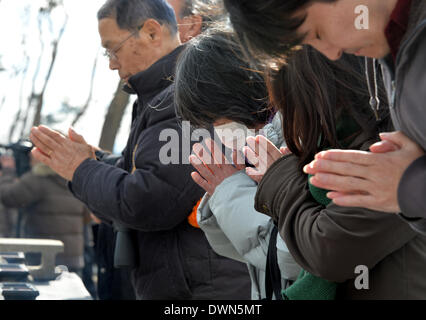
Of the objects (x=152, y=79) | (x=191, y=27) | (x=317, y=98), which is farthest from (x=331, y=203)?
(x=191, y=27)

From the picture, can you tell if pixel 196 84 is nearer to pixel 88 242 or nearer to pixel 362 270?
pixel 362 270

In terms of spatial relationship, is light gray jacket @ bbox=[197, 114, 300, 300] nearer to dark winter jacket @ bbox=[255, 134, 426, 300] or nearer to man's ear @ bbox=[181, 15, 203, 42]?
dark winter jacket @ bbox=[255, 134, 426, 300]

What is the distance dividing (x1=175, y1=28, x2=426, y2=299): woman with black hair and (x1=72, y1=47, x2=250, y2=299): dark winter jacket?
694mm

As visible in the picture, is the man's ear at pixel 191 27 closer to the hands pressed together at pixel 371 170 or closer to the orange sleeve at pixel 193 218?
the orange sleeve at pixel 193 218

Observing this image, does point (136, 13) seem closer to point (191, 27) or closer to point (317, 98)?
point (191, 27)

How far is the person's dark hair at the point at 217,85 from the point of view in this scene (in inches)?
95.5

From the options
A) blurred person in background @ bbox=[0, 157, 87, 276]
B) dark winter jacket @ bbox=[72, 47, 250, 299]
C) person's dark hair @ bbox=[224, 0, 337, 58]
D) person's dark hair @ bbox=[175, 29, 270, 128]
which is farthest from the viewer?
blurred person in background @ bbox=[0, 157, 87, 276]

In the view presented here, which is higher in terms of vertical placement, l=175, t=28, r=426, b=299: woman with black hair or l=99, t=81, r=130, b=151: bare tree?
l=175, t=28, r=426, b=299: woman with black hair

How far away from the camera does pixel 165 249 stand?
2984 mm

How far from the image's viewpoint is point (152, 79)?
3.15 meters

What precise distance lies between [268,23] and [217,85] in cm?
97

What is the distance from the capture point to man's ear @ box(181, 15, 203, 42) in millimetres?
3441

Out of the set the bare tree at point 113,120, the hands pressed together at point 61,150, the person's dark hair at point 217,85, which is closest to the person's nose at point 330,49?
the person's dark hair at point 217,85

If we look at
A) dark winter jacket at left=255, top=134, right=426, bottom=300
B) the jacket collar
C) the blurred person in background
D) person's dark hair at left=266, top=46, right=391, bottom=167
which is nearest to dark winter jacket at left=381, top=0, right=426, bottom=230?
dark winter jacket at left=255, top=134, right=426, bottom=300
